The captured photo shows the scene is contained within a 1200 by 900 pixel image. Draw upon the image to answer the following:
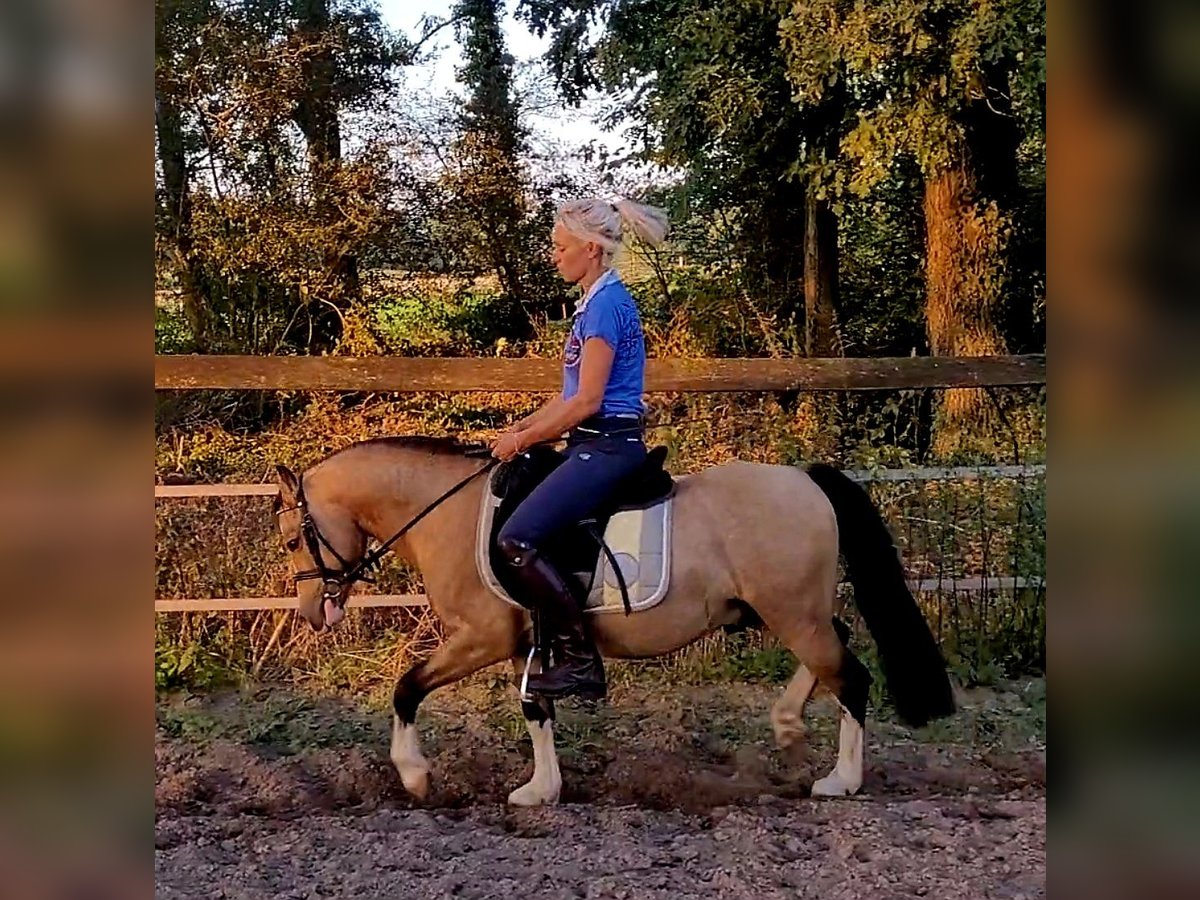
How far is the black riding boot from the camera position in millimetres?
3721

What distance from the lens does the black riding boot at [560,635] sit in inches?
146

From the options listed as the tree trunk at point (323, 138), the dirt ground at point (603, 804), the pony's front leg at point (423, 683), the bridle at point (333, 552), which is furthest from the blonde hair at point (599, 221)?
the tree trunk at point (323, 138)

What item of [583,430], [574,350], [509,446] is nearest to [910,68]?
[574,350]

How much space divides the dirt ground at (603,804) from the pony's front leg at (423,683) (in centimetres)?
15

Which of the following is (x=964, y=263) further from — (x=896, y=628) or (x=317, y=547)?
(x=317, y=547)

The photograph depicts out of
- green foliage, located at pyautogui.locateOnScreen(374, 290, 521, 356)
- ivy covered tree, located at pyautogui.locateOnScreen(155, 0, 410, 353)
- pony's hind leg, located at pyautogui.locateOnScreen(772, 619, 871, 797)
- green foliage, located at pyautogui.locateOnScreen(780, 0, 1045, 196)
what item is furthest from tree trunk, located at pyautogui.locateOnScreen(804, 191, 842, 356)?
pony's hind leg, located at pyautogui.locateOnScreen(772, 619, 871, 797)

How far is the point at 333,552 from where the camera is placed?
13.2ft

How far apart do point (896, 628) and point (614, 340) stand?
1.43 metres

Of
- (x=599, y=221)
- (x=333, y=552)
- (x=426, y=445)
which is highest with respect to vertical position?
(x=599, y=221)

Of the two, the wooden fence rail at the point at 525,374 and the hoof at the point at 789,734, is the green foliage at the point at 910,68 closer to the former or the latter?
the wooden fence rail at the point at 525,374

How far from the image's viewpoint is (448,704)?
547 centimetres
